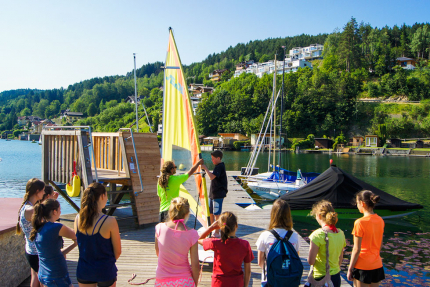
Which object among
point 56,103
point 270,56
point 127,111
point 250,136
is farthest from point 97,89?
point 250,136

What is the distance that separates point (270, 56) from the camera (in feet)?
595

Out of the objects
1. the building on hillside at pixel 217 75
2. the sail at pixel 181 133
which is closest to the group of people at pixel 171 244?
the sail at pixel 181 133

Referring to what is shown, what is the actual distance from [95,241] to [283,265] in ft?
6.26

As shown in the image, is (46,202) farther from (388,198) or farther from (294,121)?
(294,121)

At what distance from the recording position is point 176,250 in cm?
311

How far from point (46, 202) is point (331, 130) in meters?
94.8

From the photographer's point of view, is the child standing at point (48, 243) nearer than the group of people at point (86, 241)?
No

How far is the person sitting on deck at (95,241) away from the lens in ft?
10.1

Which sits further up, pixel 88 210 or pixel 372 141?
pixel 88 210

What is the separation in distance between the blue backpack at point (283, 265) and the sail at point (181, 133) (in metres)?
1.74

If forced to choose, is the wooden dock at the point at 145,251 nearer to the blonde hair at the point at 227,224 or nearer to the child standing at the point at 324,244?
the child standing at the point at 324,244

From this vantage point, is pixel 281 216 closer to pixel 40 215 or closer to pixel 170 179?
pixel 170 179

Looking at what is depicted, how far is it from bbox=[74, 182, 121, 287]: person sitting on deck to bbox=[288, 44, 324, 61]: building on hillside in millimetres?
164310

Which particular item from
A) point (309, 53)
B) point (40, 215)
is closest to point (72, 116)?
point (309, 53)
